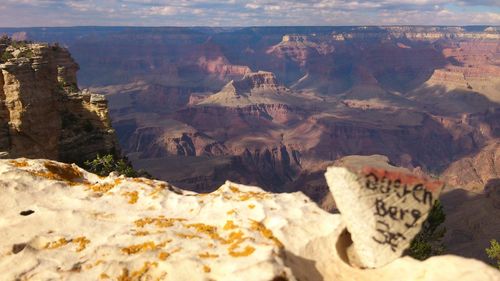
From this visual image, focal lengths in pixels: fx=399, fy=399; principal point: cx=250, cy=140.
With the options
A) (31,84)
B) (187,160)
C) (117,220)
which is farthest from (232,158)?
(117,220)

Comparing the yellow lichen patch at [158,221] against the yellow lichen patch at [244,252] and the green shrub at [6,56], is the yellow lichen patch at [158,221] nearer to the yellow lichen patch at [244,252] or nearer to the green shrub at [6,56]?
the yellow lichen patch at [244,252]

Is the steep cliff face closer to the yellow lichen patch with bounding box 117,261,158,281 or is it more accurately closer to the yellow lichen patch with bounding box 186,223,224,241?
the yellow lichen patch with bounding box 186,223,224,241

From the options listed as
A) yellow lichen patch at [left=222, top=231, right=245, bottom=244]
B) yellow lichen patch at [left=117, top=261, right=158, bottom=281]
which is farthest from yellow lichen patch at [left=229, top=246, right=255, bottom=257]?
yellow lichen patch at [left=117, top=261, right=158, bottom=281]

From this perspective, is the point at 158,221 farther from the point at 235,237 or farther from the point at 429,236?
→ the point at 429,236

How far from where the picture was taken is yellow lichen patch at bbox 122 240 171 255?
38.5 feet

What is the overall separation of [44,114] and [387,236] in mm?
39820

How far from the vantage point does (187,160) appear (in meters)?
156

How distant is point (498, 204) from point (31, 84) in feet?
287

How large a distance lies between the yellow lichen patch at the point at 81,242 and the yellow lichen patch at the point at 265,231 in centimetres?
525

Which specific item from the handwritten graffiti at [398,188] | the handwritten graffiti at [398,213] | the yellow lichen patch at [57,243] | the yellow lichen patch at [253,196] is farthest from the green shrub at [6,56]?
the handwritten graffiti at [398,213]

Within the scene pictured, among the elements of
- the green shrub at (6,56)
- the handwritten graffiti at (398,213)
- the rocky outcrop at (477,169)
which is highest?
the green shrub at (6,56)

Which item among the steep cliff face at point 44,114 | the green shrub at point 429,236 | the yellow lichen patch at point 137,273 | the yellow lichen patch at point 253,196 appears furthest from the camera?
the steep cliff face at point 44,114

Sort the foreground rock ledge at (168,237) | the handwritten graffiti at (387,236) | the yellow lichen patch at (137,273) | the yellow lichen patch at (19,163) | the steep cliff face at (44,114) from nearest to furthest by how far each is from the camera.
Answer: the yellow lichen patch at (137,273) → the foreground rock ledge at (168,237) → the handwritten graffiti at (387,236) → the yellow lichen patch at (19,163) → the steep cliff face at (44,114)

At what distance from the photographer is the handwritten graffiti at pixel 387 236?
11.0 metres
